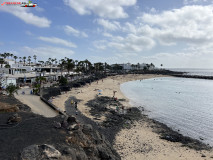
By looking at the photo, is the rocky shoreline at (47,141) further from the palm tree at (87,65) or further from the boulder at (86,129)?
the palm tree at (87,65)

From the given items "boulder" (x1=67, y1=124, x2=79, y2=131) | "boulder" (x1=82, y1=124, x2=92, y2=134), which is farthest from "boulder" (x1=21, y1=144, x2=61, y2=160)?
"boulder" (x1=82, y1=124, x2=92, y2=134)

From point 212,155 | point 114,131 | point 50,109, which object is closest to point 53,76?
point 50,109

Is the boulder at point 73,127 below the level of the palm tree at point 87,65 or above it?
below

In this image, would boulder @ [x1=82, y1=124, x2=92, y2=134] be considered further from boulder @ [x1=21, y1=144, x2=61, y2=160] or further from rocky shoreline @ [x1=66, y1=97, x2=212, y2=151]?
rocky shoreline @ [x1=66, y1=97, x2=212, y2=151]

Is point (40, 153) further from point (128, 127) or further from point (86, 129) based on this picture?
point (128, 127)

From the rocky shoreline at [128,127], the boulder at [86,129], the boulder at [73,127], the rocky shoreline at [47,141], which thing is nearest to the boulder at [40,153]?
the rocky shoreline at [47,141]

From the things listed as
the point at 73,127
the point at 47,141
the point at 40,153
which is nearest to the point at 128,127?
the point at 73,127

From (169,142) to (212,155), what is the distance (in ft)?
15.4

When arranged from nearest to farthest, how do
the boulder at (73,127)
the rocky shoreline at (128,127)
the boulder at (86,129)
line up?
the boulder at (73,127) → the boulder at (86,129) → the rocky shoreline at (128,127)

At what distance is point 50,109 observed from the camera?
21.2m

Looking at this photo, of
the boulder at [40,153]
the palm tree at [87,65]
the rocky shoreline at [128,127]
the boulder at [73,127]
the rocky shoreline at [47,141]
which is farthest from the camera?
the palm tree at [87,65]

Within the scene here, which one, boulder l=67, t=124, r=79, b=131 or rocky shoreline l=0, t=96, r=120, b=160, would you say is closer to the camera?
rocky shoreline l=0, t=96, r=120, b=160

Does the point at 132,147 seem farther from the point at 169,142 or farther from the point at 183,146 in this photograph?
the point at 183,146

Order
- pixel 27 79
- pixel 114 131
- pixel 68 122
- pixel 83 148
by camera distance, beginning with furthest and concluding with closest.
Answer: pixel 27 79
pixel 114 131
pixel 68 122
pixel 83 148
